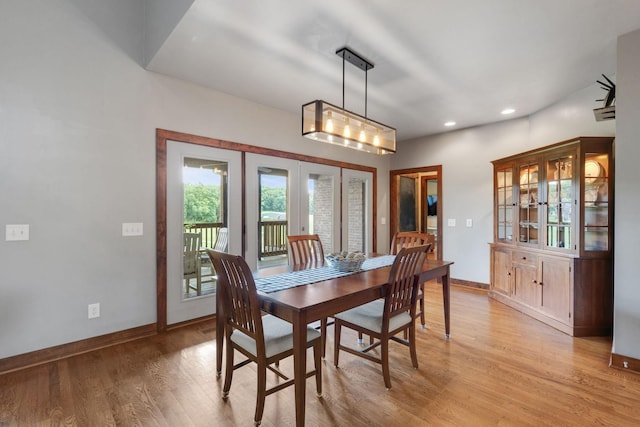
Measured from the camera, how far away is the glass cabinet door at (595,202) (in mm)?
3045

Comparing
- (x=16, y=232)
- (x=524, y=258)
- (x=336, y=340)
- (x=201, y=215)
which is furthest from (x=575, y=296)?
(x=16, y=232)

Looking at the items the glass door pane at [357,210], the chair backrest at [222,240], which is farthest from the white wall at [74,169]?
the glass door pane at [357,210]

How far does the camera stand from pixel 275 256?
13.4 feet

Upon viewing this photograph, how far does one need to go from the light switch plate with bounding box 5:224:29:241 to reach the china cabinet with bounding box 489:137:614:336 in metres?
4.97

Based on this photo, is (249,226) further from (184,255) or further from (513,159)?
(513,159)

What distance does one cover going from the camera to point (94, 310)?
107 inches

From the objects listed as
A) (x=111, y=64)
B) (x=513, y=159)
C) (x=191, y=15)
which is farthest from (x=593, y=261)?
(x=111, y=64)

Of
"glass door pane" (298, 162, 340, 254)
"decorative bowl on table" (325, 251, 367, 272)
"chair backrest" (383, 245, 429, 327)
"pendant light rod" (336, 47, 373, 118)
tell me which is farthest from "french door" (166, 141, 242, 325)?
"chair backrest" (383, 245, 429, 327)

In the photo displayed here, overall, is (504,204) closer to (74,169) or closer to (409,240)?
(409,240)

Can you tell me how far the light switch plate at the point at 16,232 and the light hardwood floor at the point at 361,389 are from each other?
1033 mm

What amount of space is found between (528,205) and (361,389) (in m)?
3.12

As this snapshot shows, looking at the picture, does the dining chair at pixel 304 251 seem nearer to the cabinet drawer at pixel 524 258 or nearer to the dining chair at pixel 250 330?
the dining chair at pixel 250 330

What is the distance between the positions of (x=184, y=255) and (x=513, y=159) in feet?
13.9

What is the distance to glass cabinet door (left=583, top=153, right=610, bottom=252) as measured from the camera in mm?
3045
